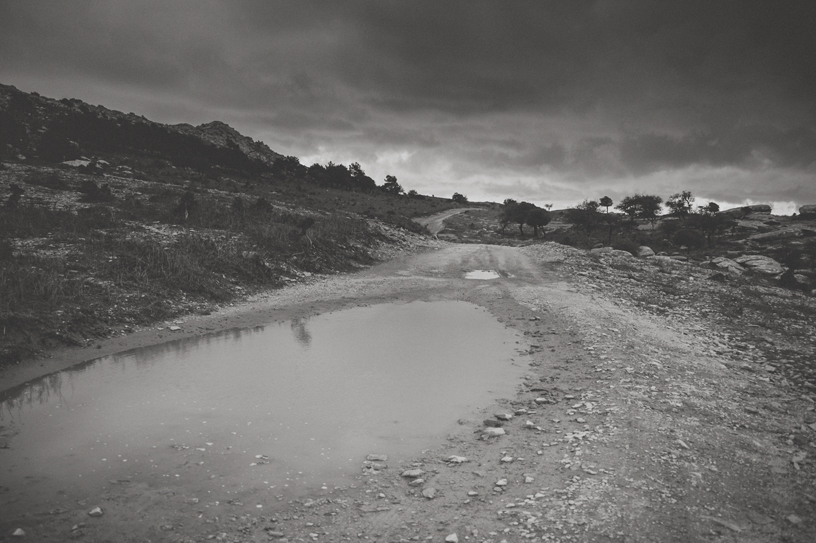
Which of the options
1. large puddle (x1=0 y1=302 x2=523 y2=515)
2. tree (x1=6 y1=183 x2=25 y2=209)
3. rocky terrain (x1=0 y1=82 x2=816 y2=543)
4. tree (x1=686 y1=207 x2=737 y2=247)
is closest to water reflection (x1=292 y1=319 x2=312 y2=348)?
large puddle (x1=0 y1=302 x2=523 y2=515)

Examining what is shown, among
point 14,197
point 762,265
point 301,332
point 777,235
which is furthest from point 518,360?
point 777,235

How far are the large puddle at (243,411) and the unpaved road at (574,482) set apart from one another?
0.28m

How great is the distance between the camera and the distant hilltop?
41778mm

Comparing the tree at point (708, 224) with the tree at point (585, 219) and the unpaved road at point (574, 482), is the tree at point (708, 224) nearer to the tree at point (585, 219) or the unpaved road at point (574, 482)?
the tree at point (585, 219)

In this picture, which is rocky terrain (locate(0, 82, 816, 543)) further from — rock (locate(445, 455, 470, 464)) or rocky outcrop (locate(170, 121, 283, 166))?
rocky outcrop (locate(170, 121, 283, 166))

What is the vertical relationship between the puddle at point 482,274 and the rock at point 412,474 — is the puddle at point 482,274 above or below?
above

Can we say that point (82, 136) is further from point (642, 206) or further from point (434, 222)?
point (642, 206)

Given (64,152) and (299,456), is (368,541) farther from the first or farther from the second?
(64,152)

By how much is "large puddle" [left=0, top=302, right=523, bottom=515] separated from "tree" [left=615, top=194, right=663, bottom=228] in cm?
7227

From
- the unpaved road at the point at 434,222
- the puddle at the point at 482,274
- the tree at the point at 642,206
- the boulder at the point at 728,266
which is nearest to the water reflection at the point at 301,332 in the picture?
the puddle at the point at 482,274

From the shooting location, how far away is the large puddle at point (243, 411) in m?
6.29

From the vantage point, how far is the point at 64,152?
4100cm

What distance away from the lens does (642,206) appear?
2938 inches

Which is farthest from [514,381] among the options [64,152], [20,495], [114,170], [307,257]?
[64,152]
